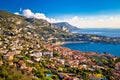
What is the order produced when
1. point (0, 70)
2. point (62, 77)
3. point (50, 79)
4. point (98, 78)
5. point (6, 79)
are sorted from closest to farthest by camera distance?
1. point (6, 79)
2. point (0, 70)
3. point (50, 79)
4. point (62, 77)
5. point (98, 78)

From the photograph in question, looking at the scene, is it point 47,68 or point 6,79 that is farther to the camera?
point 47,68

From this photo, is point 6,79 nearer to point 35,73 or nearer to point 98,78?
point 35,73

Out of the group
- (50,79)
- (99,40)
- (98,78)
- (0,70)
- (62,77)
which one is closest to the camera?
(0,70)

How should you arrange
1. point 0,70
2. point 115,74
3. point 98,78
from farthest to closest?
point 115,74, point 98,78, point 0,70

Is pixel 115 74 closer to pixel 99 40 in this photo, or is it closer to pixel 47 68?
pixel 47 68

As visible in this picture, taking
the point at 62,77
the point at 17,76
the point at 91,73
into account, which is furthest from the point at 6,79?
the point at 91,73

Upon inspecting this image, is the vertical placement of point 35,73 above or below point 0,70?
below

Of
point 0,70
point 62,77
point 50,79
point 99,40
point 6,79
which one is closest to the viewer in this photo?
point 6,79

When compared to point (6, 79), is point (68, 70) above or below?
below

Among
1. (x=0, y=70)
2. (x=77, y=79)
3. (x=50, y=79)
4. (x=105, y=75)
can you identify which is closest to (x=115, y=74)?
(x=105, y=75)

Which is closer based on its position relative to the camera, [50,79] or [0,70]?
[0,70]
